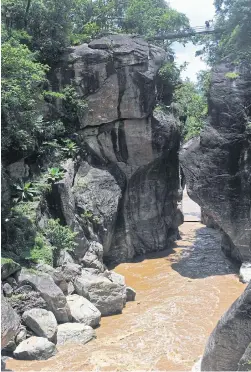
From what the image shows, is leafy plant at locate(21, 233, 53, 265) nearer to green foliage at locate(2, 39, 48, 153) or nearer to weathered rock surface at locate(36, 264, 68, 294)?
weathered rock surface at locate(36, 264, 68, 294)

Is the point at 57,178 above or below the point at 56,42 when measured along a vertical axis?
below

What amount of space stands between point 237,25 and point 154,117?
16.9 ft

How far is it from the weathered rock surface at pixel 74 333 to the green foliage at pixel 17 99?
5884 millimetres

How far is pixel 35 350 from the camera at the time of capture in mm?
9289

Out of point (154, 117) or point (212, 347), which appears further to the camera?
point (154, 117)

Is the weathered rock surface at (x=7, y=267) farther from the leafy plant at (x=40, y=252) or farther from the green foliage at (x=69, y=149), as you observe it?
the green foliage at (x=69, y=149)

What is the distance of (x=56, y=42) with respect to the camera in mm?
17734

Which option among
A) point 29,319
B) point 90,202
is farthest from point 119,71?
point 29,319

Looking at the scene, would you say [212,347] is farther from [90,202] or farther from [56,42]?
[56,42]

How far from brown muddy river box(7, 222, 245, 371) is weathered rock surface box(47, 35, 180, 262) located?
64.9 inches

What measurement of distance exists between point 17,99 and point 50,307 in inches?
238

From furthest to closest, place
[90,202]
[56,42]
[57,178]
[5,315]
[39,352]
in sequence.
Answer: [56,42] → [90,202] → [57,178] → [39,352] → [5,315]

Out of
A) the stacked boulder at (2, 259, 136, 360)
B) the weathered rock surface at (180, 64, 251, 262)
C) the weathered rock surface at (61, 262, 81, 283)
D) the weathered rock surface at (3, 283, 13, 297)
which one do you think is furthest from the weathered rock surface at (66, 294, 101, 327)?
the weathered rock surface at (180, 64, 251, 262)

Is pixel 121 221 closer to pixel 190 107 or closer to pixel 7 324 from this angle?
pixel 190 107
